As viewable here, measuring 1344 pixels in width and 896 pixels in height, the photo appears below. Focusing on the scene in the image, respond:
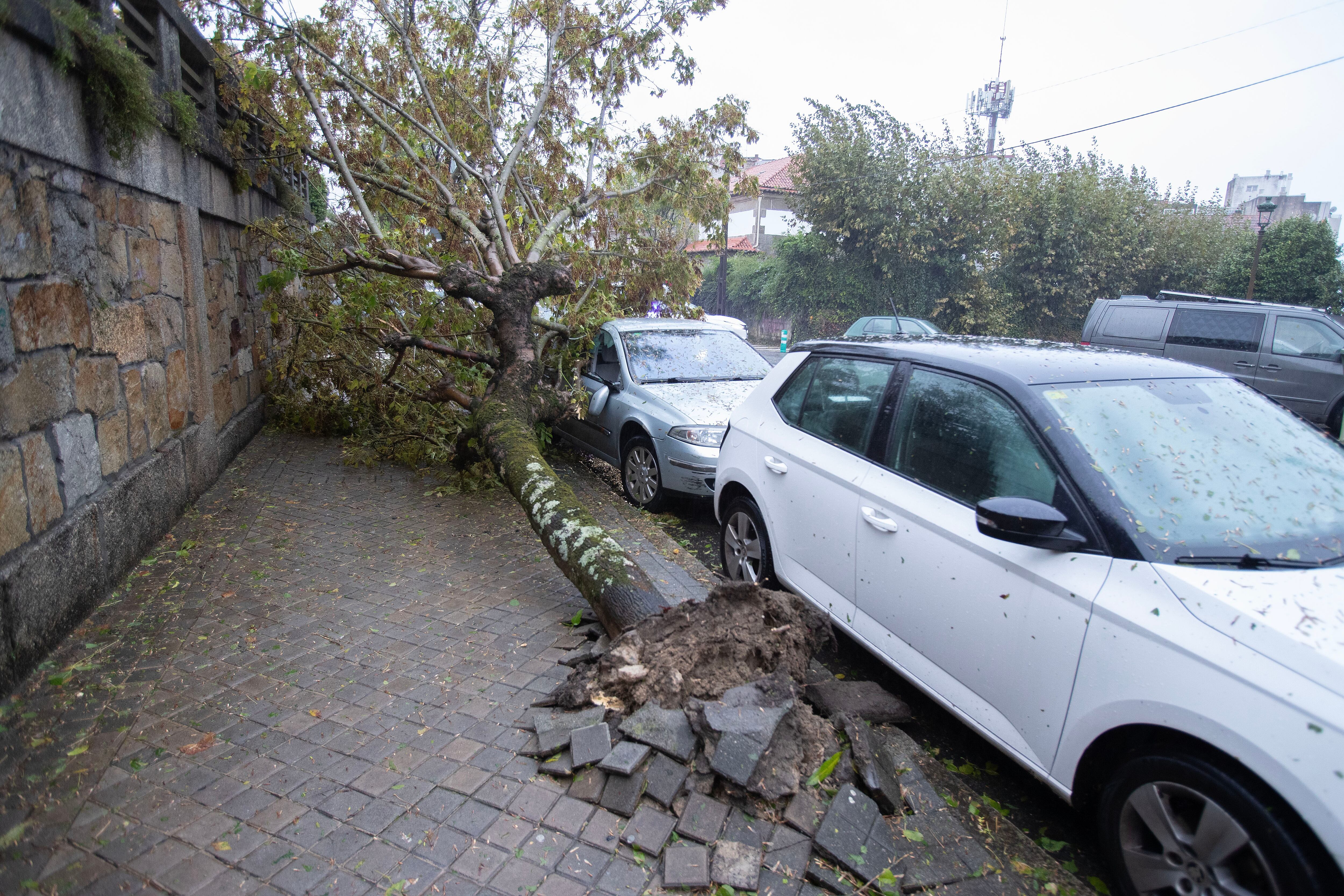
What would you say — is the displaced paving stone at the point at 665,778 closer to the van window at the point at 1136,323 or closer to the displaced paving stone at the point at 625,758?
the displaced paving stone at the point at 625,758

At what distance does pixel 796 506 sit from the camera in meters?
4.14

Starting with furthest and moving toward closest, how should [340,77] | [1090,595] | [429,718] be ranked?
1. [340,77]
2. [429,718]
3. [1090,595]

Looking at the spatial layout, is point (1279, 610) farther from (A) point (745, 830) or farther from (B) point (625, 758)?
(B) point (625, 758)

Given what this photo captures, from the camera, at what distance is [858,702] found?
3451 mm

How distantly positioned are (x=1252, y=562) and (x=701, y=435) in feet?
14.6

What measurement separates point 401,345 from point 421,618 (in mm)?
3555

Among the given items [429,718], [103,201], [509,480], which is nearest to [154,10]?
[103,201]

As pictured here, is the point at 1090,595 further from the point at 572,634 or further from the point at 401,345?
the point at 401,345

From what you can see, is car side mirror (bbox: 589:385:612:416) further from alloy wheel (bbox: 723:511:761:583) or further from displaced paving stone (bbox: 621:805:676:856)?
displaced paving stone (bbox: 621:805:676:856)

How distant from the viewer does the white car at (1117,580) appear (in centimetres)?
204

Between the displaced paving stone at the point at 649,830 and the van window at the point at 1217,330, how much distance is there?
12743 millimetres

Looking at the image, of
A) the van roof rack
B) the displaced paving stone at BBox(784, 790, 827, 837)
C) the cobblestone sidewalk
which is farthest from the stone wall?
the van roof rack

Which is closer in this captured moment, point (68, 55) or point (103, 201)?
point (68, 55)

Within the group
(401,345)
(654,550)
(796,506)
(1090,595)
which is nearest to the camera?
(1090,595)
